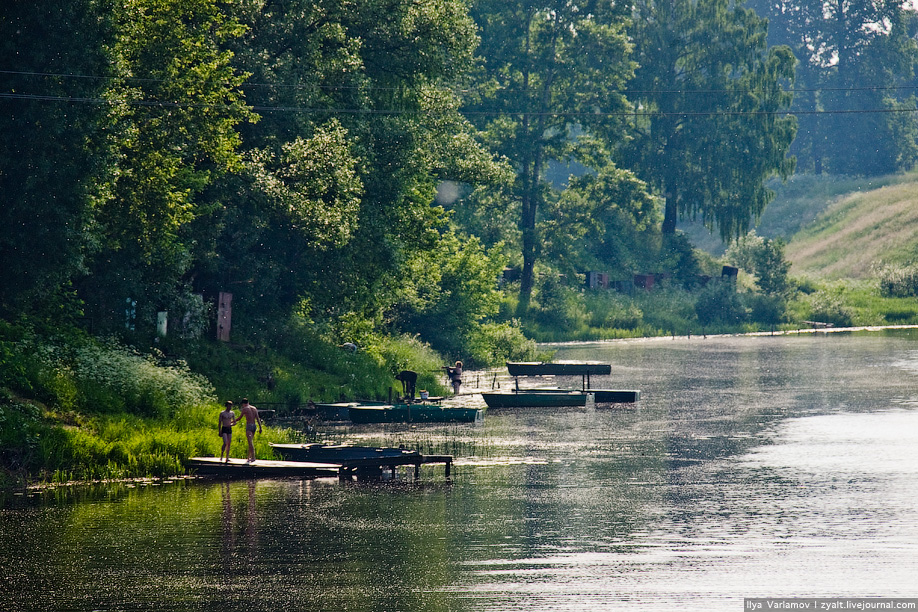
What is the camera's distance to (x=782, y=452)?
3522 cm

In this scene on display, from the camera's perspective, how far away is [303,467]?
3020 cm

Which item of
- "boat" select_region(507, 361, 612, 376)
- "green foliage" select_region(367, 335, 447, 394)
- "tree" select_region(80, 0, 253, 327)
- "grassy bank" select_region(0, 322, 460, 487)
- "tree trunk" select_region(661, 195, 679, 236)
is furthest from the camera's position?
"tree trunk" select_region(661, 195, 679, 236)

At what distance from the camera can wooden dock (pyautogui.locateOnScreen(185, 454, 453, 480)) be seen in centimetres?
3009

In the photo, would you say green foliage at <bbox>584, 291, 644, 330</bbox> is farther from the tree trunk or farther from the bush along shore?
the bush along shore

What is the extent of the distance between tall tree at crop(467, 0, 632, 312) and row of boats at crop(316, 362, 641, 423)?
37118 millimetres

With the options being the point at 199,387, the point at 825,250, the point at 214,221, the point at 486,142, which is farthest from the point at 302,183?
the point at 825,250

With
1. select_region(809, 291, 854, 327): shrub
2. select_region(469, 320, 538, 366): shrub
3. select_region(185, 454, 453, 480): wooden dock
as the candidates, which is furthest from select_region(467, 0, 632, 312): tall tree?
select_region(185, 454, 453, 480): wooden dock

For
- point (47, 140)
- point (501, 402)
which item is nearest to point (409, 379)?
point (501, 402)

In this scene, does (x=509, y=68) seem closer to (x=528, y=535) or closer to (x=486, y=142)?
(x=486, y=142)

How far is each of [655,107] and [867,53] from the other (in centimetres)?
4874

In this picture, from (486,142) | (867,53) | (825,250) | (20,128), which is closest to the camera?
(20,128)

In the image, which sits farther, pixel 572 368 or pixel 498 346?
pixel 498 346

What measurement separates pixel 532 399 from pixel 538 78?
47962 mm

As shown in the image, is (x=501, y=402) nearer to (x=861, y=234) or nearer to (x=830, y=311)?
(x=830, y=311)
